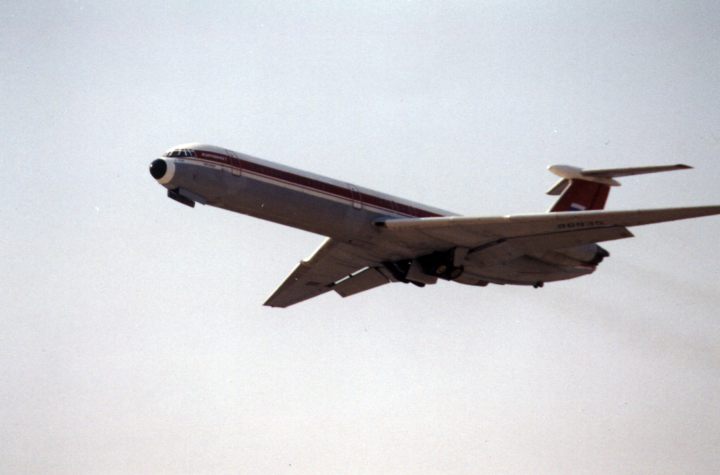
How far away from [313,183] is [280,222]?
1.71 metres

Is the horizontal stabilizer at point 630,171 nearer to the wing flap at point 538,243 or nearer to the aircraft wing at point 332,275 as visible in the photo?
the wing flap at point 538,243

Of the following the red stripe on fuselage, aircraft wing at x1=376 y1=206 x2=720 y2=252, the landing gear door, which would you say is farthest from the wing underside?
the landing gear door

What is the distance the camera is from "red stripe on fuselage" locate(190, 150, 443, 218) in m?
29.9

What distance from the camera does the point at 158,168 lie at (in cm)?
2939

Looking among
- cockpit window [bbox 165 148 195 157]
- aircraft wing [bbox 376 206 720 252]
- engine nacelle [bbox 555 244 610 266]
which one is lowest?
engine nacelle [bbox 555 244 610 266]

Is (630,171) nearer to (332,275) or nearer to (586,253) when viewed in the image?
(586,253)

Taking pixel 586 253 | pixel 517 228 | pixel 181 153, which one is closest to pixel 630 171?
pixel 586 253

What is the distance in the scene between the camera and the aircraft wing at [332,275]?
115ft

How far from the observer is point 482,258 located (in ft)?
111

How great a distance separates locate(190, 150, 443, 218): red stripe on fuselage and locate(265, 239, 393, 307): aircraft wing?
7.14 ft

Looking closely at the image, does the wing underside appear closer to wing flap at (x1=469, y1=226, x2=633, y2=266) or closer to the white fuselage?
wing flap at (x1=469, y1=226, x2=633, y2=266)

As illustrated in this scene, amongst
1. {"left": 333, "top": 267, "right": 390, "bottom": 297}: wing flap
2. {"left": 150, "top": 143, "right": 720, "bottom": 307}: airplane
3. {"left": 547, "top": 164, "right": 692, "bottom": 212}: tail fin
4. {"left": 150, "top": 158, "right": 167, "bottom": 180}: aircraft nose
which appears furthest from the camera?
{"left": 333, "top": 267, "right": 390, "bottom": 297}: wing flap

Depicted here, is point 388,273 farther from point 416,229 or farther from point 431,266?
point 416,229

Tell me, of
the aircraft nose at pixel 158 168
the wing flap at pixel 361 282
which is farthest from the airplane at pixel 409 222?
the wing flap at pixel 361 282
